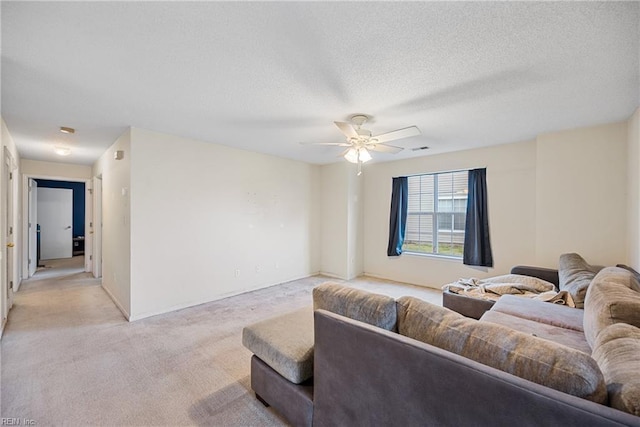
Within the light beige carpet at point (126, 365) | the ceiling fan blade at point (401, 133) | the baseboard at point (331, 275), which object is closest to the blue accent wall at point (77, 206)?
the light beige carpet at point (126, 365)

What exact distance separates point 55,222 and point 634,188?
1143 cm

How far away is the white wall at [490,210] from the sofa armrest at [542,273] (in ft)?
2.16

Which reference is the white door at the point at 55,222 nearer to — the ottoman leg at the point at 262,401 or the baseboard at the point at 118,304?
the baseboard at the point at 118,304

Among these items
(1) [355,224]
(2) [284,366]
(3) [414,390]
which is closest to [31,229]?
(1) [355,224]

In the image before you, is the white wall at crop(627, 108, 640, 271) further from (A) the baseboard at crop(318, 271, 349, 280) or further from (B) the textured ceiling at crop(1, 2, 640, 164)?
(A) the baseboard at crop(318, 271, 349, 280)

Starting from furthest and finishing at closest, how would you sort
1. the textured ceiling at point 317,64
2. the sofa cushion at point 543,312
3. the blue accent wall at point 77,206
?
the blue accent wall at point 77,206 < the sofa cushion at point 543,312 < the textured ceiling at point 317,64

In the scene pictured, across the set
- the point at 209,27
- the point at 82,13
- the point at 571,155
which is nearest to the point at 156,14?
the point at 209,27

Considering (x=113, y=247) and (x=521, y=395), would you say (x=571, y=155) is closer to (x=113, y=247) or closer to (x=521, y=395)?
(x=521, y=395)

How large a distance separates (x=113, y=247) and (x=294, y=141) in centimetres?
322

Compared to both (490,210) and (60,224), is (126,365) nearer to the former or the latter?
(490,210)

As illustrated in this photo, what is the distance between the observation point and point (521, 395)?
0.91m

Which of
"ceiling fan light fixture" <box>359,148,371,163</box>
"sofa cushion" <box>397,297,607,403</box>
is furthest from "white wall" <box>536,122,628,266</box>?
"sofa cushion" <box>397,297,607,403</box>

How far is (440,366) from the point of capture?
1095 millimetres

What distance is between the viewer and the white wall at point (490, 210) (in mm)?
4078
